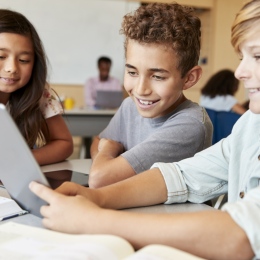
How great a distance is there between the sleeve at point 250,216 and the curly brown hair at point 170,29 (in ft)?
2.00

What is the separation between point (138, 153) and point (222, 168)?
255 mm

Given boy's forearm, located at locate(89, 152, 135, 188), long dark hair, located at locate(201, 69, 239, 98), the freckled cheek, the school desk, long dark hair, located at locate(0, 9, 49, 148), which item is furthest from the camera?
long dark hair, located at locate(201, 69, 239, 98)

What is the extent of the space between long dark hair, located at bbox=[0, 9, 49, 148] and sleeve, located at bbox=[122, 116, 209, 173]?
21.0 inches

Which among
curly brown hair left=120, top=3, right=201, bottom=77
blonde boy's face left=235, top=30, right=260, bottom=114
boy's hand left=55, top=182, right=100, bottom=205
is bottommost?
boy's hand left=55, top=182, right=100, bottom=205

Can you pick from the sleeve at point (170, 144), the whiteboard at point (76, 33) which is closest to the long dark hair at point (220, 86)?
the whiteboard at point (76, 33)

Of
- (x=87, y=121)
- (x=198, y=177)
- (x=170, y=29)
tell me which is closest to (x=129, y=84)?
(x=170, y=29)

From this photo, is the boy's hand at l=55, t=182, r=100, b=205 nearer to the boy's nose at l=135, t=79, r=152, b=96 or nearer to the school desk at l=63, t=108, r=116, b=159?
the boy's nose at l=135, t=79, r=152, b=96

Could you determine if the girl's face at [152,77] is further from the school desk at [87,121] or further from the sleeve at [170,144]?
the school desk at [87,121]

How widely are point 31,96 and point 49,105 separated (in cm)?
9

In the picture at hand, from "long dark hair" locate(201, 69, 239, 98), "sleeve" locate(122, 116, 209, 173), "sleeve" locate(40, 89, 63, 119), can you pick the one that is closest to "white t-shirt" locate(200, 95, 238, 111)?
"long dark hair" locate(201, 69, 239, 98)

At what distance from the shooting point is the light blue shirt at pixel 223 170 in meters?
0.91

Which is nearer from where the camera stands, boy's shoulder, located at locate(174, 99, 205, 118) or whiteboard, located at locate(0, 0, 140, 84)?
boy's shoulder, located at locate(174, 99, 205, 118)

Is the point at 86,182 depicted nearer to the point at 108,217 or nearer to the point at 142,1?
the point at 108,217

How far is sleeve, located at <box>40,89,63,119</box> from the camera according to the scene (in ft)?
5.35
